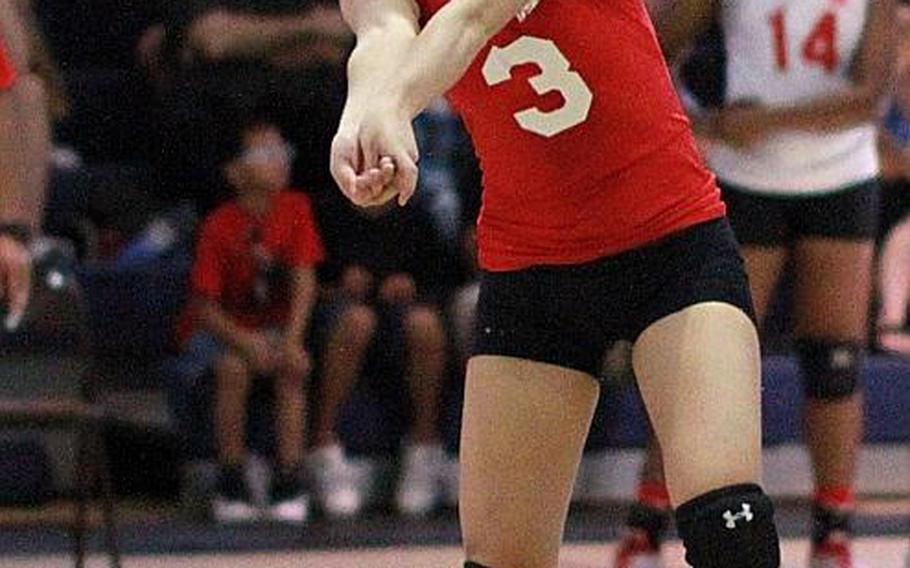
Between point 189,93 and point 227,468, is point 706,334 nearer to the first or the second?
point 227,468

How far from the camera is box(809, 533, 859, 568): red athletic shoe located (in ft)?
16.8

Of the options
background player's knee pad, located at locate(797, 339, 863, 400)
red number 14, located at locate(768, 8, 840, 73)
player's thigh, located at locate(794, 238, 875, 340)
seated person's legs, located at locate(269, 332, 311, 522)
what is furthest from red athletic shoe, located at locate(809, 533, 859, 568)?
seated person's legs, located at locate(269, 332, 311, 522)

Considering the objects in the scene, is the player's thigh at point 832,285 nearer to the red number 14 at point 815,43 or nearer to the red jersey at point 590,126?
the red number 14 at point 815,43

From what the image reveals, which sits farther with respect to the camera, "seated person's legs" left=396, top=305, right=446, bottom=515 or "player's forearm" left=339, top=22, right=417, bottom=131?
"seated person's legs" left=396, top=305, right=446, bottom=515

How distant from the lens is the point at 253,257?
6594mm

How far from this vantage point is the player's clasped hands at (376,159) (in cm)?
268

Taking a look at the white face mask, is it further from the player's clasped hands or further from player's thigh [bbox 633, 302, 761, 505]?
player's thigh [bbox 633, 302, 761, 505]

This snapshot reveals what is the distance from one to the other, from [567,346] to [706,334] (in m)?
0.25

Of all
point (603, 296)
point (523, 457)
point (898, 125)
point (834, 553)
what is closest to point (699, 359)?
point (603, 296)

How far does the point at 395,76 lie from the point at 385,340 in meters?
3.91

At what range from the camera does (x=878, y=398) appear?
7.14 m

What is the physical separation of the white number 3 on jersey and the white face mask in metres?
0.04

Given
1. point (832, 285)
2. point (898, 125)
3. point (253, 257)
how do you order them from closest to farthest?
1. point (832, 285)
2. point (253, 257)
3. point (898, 125)

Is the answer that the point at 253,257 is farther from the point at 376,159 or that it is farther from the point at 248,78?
the point at 376,159
